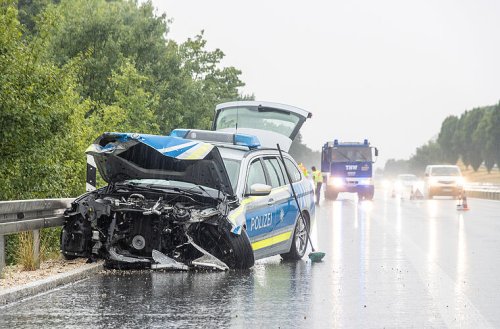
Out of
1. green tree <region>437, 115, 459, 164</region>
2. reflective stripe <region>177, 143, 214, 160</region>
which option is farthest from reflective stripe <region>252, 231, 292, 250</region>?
green tree <region>437, 115, 459, 164</region>

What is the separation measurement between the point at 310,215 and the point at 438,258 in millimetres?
2071

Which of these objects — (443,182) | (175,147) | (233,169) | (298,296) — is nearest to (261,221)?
(233,169)

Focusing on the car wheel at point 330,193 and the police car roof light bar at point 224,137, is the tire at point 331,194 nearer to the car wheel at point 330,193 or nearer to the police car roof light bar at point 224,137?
the car wheel at point 330,193

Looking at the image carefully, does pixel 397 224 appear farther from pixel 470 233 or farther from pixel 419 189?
pixel 419 189

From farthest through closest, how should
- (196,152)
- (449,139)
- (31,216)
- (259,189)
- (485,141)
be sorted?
(449,139), (485,141), (259,189), (31,216), (196,152)

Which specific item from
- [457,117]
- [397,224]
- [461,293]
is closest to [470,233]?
[397,224]

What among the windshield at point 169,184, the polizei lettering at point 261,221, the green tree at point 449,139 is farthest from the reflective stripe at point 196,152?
the green tree at point 449,139

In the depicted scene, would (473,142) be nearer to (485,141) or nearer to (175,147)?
(485,141)

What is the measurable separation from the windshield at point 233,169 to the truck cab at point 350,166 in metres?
35.1

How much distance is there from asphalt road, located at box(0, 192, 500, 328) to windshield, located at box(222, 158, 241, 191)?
3.96 ft

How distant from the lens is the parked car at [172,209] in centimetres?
1225

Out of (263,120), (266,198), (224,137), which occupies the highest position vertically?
(263,120)

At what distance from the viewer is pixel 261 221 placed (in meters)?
13.1

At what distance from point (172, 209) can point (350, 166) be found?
36837 millimetres
